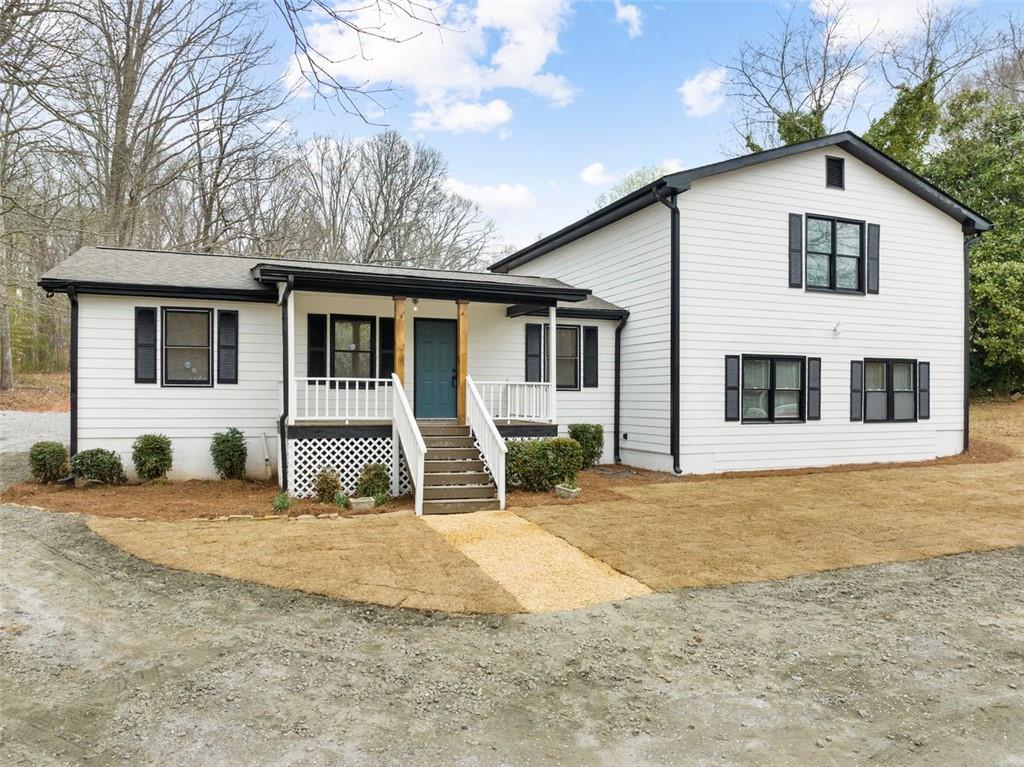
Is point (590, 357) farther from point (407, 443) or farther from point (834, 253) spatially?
point (834, 253)

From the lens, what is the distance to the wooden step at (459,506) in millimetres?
8430

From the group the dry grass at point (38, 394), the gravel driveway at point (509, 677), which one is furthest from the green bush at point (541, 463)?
the dry grass at point (38, 394)

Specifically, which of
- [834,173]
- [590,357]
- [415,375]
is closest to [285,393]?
[415,375]

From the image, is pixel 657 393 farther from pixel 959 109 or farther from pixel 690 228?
pixel 959 109

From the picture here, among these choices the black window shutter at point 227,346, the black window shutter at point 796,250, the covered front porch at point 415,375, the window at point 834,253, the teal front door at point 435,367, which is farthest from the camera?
the window at point 834,253

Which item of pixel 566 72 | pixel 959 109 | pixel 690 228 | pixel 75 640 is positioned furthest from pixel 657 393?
pixel 959 109

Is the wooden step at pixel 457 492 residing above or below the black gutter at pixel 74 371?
below

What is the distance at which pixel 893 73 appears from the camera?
80.6ft

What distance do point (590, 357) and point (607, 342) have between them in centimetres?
54

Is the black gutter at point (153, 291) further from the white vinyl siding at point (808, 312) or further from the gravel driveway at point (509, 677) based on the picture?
the white vinyl siding at point (808, 312)

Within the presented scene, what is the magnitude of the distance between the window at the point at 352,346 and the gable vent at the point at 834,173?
9.51 metres

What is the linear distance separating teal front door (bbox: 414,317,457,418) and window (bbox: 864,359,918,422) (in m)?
8.63

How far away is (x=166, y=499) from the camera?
916 centimetres

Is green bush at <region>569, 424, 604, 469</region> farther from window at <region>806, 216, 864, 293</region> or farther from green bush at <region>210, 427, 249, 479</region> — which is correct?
green bush at <region>210, 427, 249, 479</region>
